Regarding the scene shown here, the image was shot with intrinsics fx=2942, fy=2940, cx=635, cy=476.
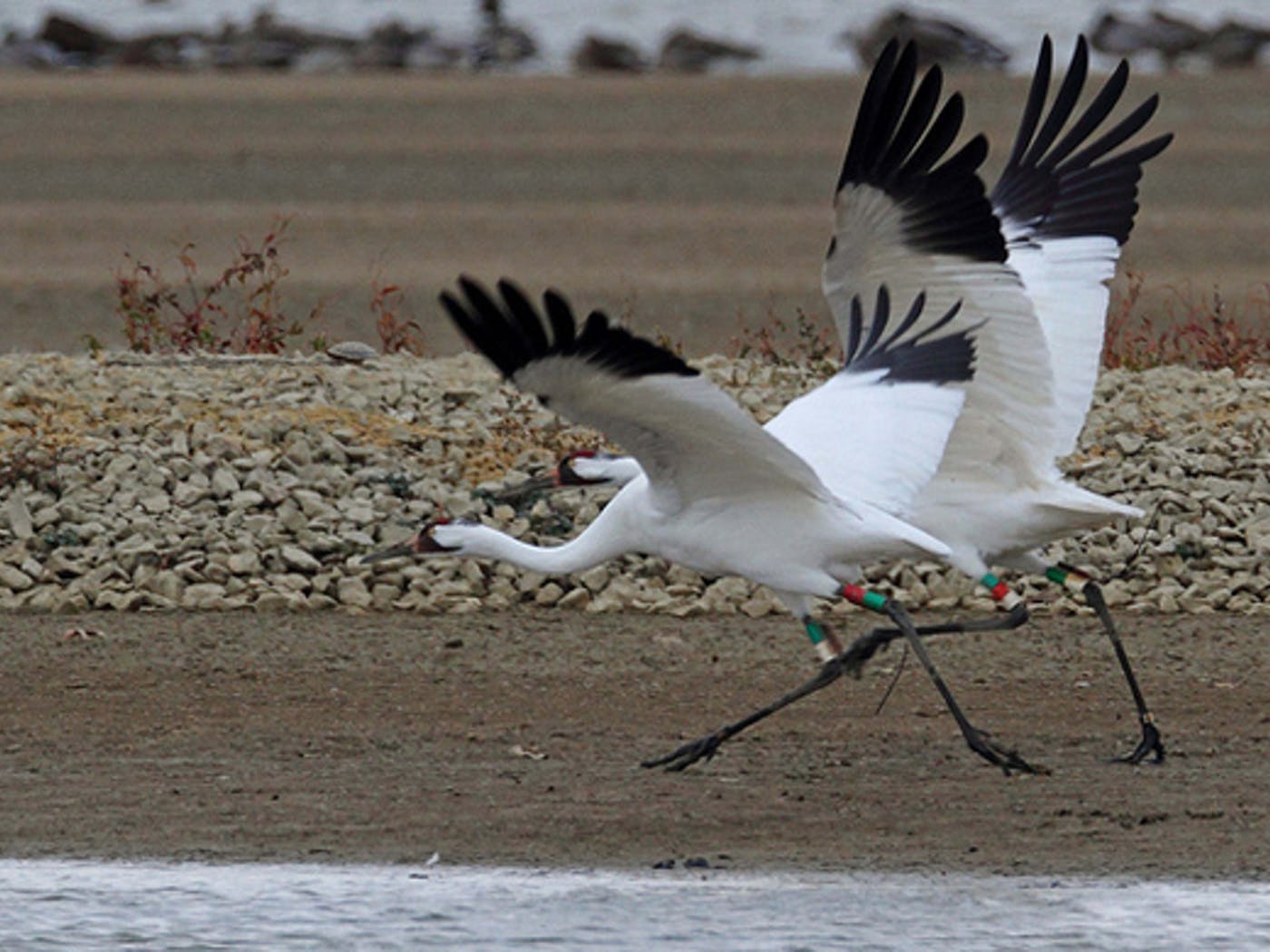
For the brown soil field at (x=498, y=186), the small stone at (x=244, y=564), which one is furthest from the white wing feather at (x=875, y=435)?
the brown soil field at (x=498, y=186)

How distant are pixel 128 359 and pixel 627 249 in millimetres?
10492

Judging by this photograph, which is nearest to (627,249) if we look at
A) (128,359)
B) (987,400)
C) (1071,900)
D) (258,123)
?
(258,123)

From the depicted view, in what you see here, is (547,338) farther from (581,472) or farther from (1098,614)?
(1098,614)

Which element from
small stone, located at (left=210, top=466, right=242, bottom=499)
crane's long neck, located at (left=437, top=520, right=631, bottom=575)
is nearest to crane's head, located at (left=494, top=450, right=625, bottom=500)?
crane's long neck, located at (left=437, top=520, right=631, bottom=575)

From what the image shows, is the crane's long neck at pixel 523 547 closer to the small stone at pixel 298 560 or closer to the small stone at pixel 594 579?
the small stone at pixel 594 579

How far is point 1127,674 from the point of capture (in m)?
9.12

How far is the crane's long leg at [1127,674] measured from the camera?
8891mm

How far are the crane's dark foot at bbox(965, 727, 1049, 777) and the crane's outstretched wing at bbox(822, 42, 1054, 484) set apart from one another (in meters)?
1.19

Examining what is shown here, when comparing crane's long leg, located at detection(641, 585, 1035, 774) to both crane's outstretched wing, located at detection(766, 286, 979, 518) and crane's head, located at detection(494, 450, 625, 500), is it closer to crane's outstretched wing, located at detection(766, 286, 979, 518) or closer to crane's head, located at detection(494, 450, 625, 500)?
crane's outstretched wing, located at detection(766, 286, 979, 518)

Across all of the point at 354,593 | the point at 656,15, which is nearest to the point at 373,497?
the point at 354,593

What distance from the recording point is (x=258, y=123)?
29.7 m

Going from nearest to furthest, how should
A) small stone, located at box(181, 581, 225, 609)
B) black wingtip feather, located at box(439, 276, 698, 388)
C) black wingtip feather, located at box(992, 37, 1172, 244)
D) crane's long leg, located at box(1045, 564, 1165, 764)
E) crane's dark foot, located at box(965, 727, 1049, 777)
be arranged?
1. black wingtip feather, located at box(439, 276, 698, 388)
2. crane's dark foot, located at box(965, 727, 1049, 777)
3. crane's long leg, located at box(1045, 564, 1165, 764)
4. black wingtip feather, located at box(992, 37, 1172, 244)
5. small stone, located at box(181, 581, 225, 609)

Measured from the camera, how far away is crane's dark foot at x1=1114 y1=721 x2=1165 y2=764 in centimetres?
887

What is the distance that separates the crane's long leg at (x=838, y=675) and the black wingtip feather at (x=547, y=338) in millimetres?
1499
